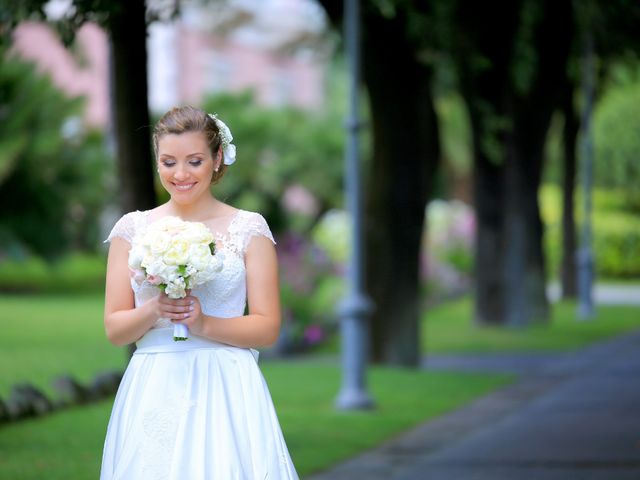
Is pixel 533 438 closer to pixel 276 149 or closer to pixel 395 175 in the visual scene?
pixel 395 175

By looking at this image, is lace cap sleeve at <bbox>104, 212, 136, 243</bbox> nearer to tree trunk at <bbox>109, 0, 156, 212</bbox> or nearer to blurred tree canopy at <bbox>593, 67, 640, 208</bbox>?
tree trunk at <bbox>109, 0, 156, 212</bbox>

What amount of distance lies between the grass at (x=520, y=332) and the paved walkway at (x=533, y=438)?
4033 mm

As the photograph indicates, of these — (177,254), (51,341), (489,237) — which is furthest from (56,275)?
(177,254)

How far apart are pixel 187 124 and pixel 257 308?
634mm

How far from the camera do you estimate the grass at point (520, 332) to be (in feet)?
70.1

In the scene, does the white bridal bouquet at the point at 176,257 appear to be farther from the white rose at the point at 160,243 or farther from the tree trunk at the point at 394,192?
the tree trunk at the point at 394,192

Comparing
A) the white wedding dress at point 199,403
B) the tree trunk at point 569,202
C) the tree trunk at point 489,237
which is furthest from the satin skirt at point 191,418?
the tree trunk at point 569,202

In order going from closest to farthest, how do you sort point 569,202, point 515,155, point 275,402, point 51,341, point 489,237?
1. point 275,402
2. point 51,341
3. point 515,155
4. point 489,237
5. point 569,202

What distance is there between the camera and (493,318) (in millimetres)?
24672

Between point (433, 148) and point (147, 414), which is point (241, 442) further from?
point (433, 148)

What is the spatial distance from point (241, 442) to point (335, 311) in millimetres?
17575

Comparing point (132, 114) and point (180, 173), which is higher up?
point (132, 114)

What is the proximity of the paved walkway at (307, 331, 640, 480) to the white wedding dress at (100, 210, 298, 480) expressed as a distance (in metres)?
4.57

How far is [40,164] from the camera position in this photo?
29562 mm
